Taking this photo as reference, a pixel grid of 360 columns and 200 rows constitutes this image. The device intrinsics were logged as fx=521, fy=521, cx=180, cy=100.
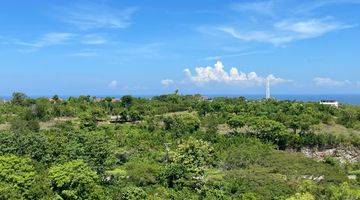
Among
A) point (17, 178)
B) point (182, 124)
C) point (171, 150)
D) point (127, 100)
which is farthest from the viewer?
point (127, 100)

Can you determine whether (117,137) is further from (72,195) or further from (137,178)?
(72,195)

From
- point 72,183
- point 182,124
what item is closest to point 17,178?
point 72,183

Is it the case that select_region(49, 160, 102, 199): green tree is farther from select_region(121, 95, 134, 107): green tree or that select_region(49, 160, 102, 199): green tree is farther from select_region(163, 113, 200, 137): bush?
select_region(121, 95, 134, 107): green tree

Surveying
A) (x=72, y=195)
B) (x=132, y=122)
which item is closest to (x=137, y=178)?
(x=72, y=195)

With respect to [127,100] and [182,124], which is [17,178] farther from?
[127,100]

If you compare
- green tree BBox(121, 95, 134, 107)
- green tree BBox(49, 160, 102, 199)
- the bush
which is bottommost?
green tree BBox(49, 160, 102, 199)

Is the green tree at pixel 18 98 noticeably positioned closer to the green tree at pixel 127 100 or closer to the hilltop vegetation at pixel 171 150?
the hilltop vegetation at pixel 171 150

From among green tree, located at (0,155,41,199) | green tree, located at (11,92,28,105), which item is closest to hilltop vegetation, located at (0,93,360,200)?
green tree, located at (0,155,41,199)

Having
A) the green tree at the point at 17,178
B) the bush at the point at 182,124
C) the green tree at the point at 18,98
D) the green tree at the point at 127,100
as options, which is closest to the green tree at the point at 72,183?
the green tree at the point at 17,178
